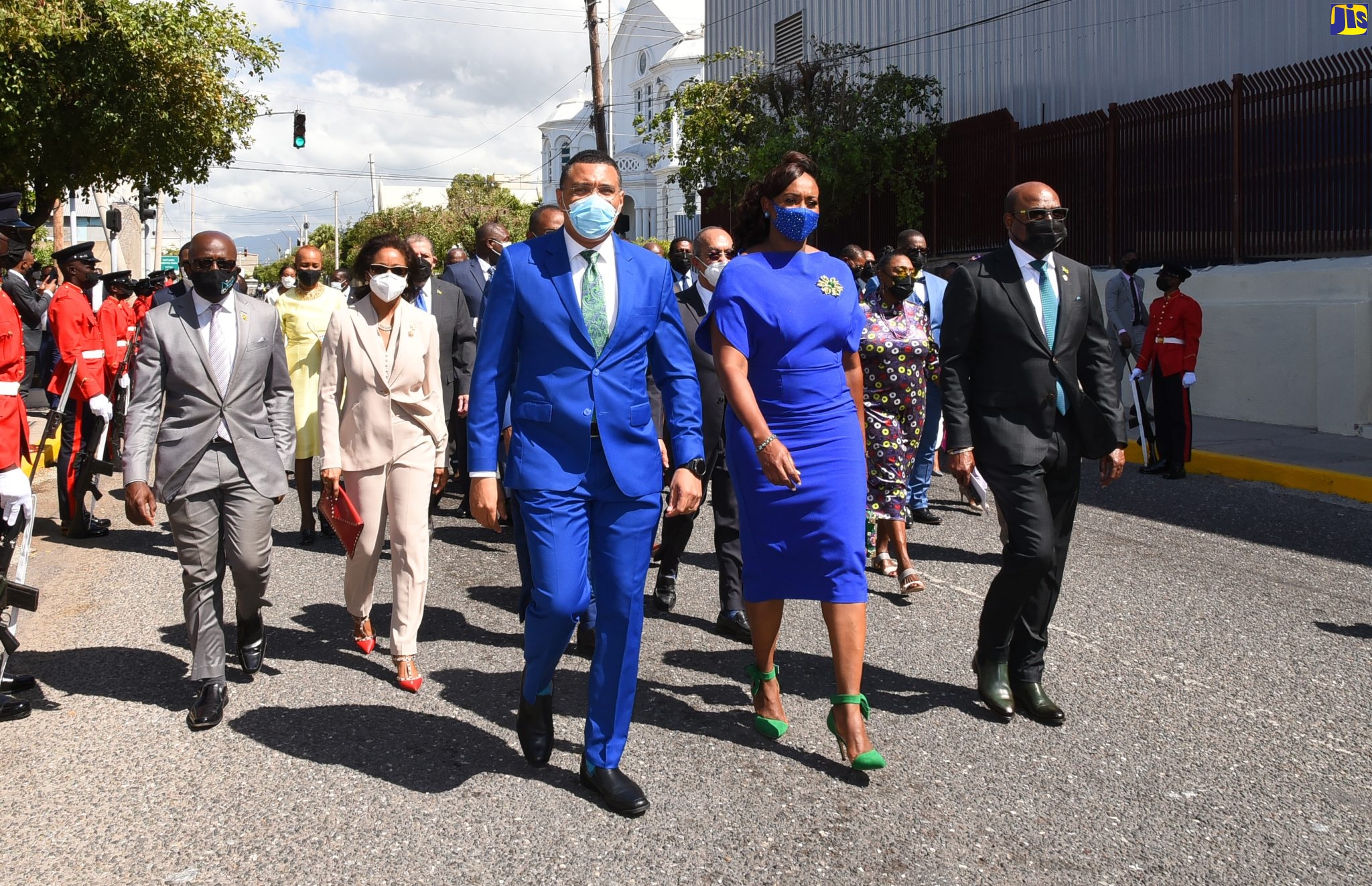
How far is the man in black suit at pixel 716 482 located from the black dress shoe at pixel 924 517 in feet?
9.82

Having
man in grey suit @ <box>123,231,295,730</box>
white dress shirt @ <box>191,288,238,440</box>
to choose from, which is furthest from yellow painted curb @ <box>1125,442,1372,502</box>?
white dress shirt @ <box>191,288,238,440</box>

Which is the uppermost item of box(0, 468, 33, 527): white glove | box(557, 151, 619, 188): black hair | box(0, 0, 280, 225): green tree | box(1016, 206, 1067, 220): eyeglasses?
box(0, 0, 280, 225): green tree

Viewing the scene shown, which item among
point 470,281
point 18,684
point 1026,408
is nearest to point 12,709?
point 18,684

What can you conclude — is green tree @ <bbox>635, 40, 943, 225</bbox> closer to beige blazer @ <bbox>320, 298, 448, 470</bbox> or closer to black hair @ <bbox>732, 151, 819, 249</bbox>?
beige blazer @ <bbox>320, 298, 448, 470</bbox>

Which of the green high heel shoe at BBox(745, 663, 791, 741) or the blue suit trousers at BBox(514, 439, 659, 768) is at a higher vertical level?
the blue suit trousers at BBox(514, 439, 659, 768)

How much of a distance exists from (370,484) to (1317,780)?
389 cm

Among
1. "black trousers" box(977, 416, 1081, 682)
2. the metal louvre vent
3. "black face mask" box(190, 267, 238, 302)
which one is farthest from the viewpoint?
the metal louvre vent

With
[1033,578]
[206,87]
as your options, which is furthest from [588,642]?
[206,87]

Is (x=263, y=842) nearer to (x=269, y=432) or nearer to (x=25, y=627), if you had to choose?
(x=269, y=432)

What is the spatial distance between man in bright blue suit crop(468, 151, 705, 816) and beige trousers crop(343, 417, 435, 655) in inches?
54.9

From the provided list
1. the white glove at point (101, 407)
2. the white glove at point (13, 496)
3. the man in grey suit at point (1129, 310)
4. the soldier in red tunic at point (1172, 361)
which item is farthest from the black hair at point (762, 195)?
the man in grey suit at point (1129, 310)

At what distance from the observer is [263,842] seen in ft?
12.3

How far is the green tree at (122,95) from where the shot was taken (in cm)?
1644
